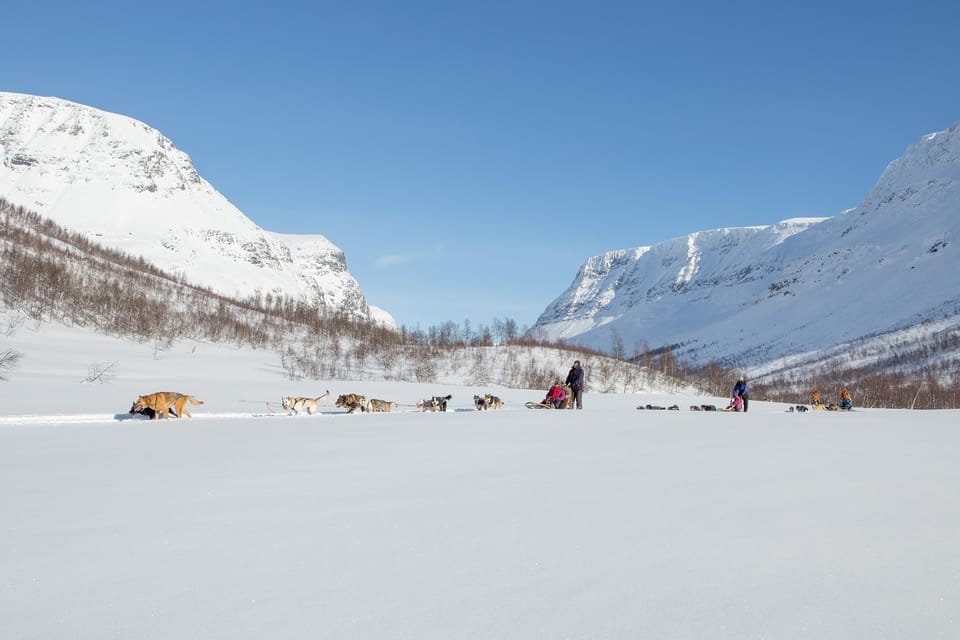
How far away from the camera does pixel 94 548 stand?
4.58 metres

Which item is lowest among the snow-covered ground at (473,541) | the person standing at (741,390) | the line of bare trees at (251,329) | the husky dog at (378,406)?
the snow-covered ground at (473,541)

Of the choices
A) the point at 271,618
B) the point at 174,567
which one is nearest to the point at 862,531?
the point at 271,618

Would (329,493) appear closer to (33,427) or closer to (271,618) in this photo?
(271,618)

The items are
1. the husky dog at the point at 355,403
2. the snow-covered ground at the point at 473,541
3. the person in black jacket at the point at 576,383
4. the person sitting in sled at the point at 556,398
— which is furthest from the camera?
the person sitting in sled at the point at 556,398

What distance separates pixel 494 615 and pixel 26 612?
9.01 feet

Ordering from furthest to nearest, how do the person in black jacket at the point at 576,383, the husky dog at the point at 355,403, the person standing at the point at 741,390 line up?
the person standing at the point at 741,390 → the person in black jacket at the point at 576,383 → the husky dog at the point at 355,403

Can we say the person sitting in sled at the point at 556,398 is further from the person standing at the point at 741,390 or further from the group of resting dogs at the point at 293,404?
the person standing at the point at 741,390

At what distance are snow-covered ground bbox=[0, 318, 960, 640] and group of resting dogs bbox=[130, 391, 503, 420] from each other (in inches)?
202

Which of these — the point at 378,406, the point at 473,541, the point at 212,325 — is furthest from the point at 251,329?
the point at 473,541

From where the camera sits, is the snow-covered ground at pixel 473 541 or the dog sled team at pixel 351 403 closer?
the snow-covered ground at pixel 473 541

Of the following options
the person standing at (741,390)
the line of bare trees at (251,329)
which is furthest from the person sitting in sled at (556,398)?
the line of bare trees at (251,329)

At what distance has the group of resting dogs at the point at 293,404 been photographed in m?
15.6

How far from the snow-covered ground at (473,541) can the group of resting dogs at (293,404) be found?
512 cm

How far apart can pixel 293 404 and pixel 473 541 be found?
1482 centimetres
